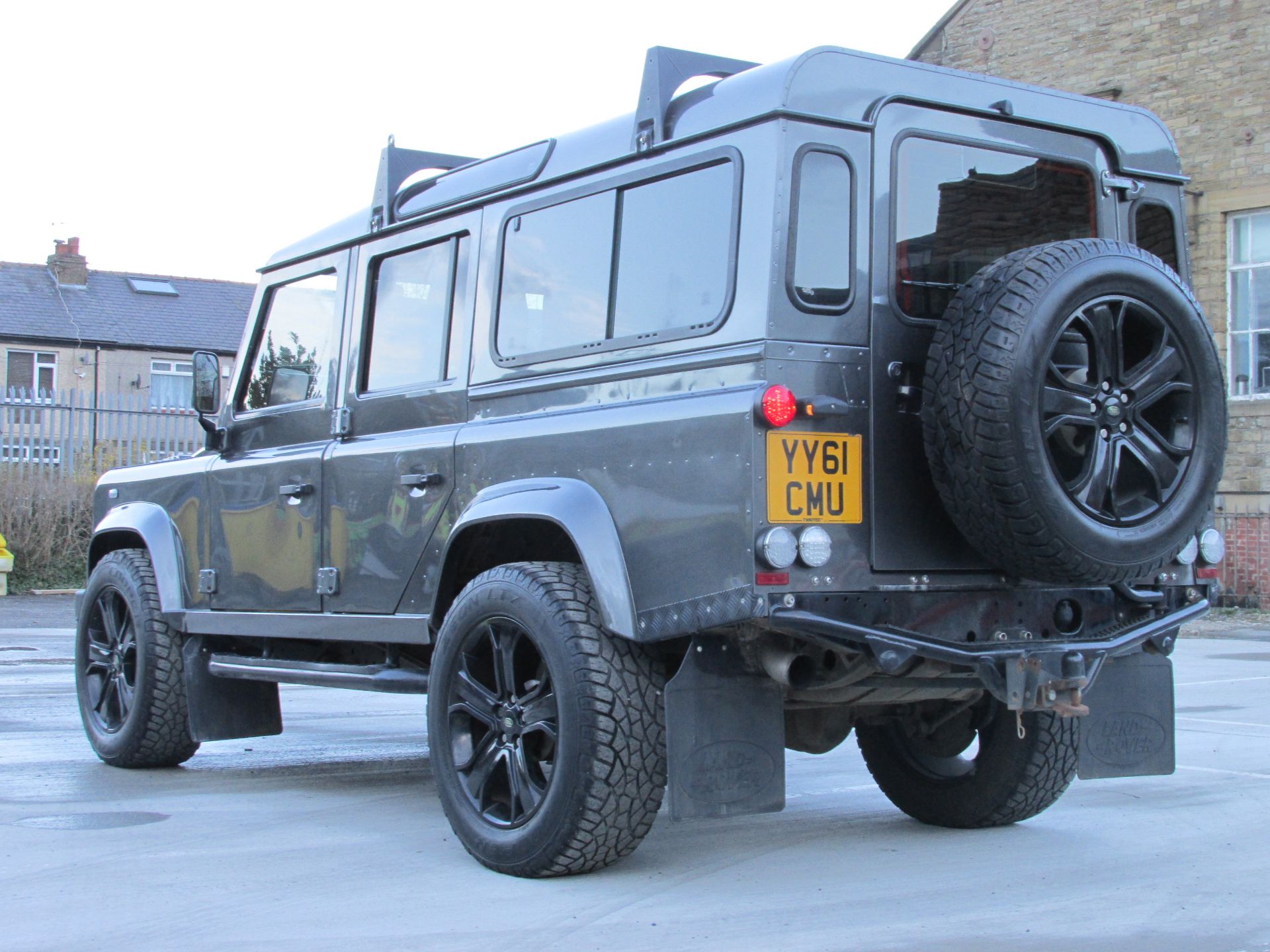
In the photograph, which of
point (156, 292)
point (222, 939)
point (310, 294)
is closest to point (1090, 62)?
point (310, 294)

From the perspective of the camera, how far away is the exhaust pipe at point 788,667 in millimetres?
4637

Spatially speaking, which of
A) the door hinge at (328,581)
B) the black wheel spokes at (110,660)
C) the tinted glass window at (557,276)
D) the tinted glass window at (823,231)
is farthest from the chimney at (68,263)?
the tinted glass window at (823,231)

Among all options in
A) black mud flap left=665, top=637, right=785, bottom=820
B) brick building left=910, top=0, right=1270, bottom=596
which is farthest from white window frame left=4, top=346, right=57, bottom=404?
black mud flap left=665, top=637, right=785, bottom=820

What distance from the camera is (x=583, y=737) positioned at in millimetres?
4645

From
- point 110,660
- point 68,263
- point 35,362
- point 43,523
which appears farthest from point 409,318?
point 68,263

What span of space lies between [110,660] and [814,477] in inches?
180

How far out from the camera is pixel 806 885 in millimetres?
4922

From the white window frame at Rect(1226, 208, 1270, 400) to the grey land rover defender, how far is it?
16138 mm

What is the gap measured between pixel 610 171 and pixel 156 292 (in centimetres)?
4203

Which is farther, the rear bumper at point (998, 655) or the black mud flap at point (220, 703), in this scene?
the black mud flap at point (220, 703)

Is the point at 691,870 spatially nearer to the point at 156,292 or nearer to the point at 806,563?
the point at 806,563

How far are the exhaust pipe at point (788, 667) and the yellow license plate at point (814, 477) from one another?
0.46 metres

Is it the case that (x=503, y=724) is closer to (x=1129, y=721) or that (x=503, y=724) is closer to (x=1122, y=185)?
(x=1129, y=721)

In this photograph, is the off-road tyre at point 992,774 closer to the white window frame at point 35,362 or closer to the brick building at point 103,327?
the brick building at point 103,327
